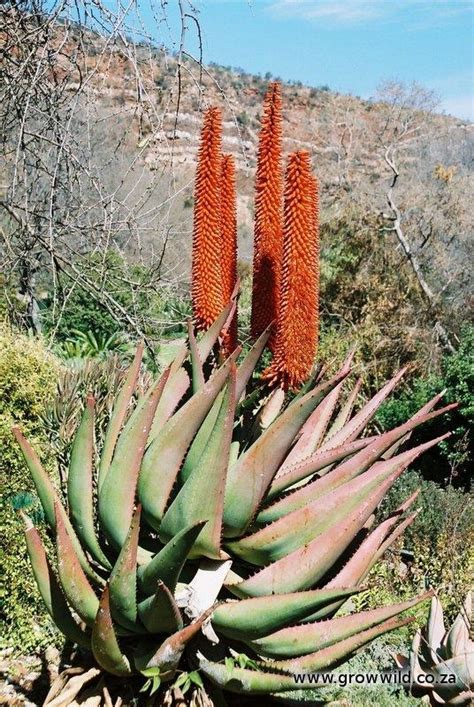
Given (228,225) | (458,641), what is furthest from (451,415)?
(228,225)

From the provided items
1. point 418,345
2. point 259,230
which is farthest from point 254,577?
point 418,345

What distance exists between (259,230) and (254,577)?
62.4 inches

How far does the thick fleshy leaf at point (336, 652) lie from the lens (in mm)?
2350

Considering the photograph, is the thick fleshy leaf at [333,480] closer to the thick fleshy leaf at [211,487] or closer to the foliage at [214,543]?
the foliage at [214,543]

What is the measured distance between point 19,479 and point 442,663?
230cm

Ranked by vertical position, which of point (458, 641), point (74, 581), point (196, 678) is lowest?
point (458, 641)

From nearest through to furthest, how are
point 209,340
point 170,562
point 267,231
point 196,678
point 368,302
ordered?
1. point 170,562
2. point 196,678
3. point 209,340
4. point 267,231
5. point 368,302

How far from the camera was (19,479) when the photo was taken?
4266 millimetres

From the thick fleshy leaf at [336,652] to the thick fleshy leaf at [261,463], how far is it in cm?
43

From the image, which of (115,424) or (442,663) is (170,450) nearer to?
(115,424)

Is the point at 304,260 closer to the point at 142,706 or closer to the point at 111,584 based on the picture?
the point at 111,584

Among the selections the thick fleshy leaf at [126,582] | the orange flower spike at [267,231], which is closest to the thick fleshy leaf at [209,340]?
the orange flower spike at [267,231]

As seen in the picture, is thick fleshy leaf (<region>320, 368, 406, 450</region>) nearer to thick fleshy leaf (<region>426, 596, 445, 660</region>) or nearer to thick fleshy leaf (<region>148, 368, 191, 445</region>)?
thick fleshy leaf (<region>148, 368, 191, 445</region>)

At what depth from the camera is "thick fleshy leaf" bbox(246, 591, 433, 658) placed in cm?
238
